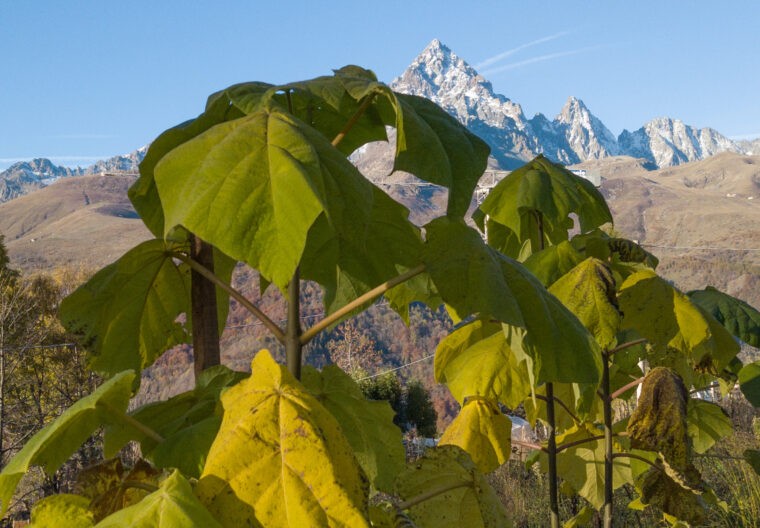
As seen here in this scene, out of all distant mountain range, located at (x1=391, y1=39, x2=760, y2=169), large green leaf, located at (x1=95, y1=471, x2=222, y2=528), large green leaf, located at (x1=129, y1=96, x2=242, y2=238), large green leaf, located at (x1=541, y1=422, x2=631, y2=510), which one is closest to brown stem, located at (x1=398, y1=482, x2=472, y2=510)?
large green leaf, located at (x1=95, y1=471, x2=222, y2=528)

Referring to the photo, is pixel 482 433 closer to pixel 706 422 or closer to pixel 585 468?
pixel 585 468

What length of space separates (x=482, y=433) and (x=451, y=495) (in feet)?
1.46

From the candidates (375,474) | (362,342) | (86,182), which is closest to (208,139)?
(375,474)

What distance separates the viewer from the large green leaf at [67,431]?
1.51 feet

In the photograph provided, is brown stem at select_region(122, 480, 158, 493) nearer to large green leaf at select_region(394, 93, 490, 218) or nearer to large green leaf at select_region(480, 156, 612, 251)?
large green leaf at select_region(394, 93, 490, 218)

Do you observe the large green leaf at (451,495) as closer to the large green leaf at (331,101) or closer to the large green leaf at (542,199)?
the large green leaf at (331,101)

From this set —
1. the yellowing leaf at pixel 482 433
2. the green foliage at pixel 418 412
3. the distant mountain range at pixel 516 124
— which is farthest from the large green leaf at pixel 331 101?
the distant mountain range at pixel 516 124

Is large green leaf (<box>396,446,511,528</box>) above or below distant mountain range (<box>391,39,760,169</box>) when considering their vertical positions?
below

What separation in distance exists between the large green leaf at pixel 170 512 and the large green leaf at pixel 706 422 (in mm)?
1954

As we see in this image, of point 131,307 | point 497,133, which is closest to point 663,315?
point 131,307

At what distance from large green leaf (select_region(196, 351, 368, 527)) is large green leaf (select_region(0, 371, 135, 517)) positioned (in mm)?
108

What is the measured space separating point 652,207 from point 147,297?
317 ft

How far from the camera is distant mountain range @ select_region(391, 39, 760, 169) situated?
161375 mm

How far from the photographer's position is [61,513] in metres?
0.50
